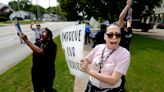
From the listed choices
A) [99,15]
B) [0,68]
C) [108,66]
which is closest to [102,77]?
[108,66]

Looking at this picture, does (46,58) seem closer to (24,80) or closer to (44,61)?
(44,61)

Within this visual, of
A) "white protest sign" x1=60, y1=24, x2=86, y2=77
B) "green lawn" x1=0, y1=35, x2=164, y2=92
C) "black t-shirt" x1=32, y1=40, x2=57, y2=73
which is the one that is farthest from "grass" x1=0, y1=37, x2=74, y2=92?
"white protest sign" x1=60, y1=24, x2=86, y2=77

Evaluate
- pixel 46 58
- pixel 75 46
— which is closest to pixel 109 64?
pixel 75 46

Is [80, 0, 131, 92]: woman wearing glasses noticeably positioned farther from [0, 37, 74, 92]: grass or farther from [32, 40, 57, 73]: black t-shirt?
[0, 37, 74, 92]: grass

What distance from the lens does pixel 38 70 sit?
17.7 ft

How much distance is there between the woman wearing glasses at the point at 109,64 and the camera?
3078 millimetres

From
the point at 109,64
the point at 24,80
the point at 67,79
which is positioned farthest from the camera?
the point at 67,79

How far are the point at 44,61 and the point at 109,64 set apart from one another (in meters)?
2.33

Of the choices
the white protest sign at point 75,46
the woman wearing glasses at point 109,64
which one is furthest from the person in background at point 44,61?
the woman wearing glasses at point 109,64

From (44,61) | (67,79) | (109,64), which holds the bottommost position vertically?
(67,79)

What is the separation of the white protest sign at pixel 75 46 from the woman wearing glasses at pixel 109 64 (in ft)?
0.88

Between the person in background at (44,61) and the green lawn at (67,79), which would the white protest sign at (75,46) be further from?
the green lawn at (67,79)

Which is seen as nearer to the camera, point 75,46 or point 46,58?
point 75,46

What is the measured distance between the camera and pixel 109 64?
3.18m
